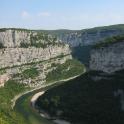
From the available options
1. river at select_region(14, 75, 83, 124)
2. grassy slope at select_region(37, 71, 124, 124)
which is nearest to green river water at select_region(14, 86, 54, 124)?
river at select_region(14, 75, 83, 124)

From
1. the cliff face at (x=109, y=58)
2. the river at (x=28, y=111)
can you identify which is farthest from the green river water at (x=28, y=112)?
the cliff face at (x=109, y=58)

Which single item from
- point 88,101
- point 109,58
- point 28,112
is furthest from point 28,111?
point 109,58

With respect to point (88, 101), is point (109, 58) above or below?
above

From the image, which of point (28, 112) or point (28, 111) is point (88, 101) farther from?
point (28, 111)

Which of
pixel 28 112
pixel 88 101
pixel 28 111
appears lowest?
pixel 28 111

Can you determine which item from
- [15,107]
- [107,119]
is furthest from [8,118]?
[15,107]

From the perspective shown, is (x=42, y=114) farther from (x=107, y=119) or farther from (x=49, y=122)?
(x=107, y=119)
